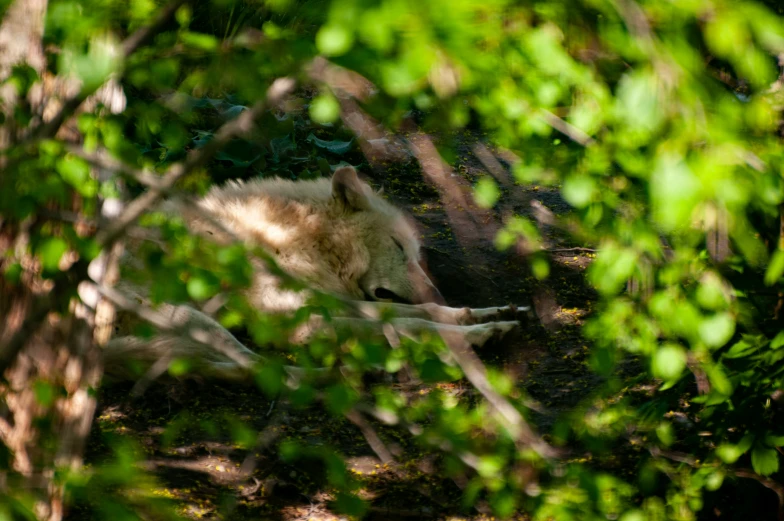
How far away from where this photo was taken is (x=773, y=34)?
1285mm

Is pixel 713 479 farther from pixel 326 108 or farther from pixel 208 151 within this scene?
pixel 208 151

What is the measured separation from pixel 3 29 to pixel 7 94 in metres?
0.20

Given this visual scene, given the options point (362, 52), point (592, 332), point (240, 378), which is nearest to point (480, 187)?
point (592, 332)

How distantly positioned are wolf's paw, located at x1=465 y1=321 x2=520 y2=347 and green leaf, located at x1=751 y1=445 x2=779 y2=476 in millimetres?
2616

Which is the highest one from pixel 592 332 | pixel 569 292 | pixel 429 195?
pixel 592 332

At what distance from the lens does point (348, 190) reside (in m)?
6.07

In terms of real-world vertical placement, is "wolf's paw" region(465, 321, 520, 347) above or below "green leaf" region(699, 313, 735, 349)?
below

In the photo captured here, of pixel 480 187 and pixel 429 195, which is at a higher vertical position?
pixel 480 187

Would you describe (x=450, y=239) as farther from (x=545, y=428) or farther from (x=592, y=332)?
(x=592, y=332)

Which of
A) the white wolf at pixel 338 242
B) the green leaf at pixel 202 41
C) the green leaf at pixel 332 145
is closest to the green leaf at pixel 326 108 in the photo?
the green leaf at pixel 202 41

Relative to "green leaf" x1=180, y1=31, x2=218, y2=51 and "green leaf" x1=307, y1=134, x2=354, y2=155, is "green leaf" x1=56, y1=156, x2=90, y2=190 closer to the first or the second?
"green leaf" x1=180, y1=31, x2=218, y2=51

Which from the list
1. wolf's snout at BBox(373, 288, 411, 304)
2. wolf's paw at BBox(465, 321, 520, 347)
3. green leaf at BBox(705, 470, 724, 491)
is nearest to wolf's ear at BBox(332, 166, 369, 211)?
wolf's snout at BBox(373, 288, 411, 304)

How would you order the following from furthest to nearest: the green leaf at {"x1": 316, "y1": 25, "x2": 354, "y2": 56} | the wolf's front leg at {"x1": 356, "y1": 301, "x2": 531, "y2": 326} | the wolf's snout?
the wolf's snout, the wolf's front leg at {"x1": 356, "y1": 301, "x2": 531, "y2": 326}, the green leaf at {"x1": 316, "y1": 25, "x2": 354, "y2": 56}

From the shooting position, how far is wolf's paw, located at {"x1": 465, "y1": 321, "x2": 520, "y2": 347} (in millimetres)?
5312
